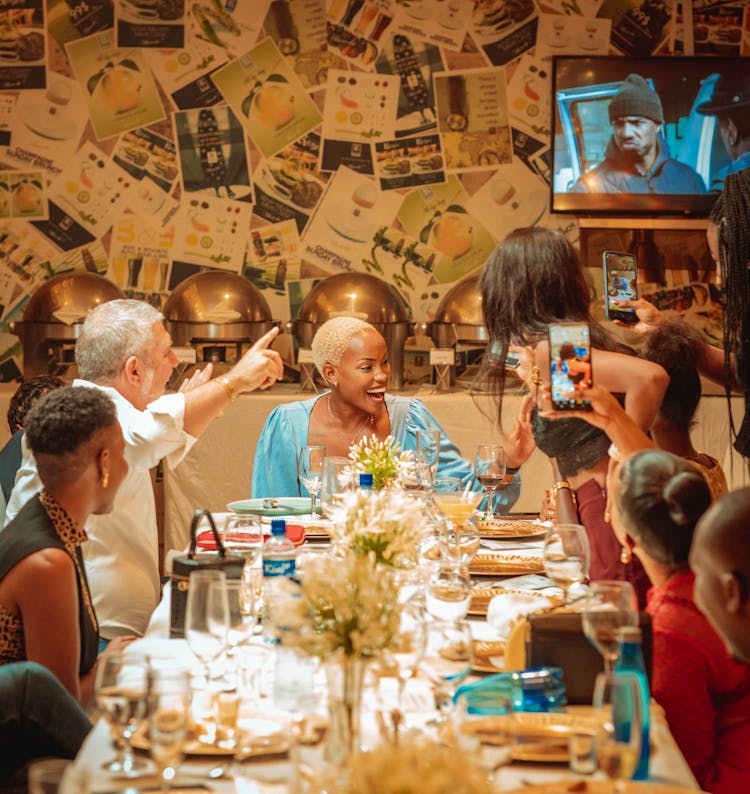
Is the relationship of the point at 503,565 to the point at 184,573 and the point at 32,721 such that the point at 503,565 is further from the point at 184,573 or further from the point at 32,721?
the point at 32,721

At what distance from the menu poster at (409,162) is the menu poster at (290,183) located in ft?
1.13

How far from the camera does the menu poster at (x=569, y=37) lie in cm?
584

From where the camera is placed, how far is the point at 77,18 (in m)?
5.78

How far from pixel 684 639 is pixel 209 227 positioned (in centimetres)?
452

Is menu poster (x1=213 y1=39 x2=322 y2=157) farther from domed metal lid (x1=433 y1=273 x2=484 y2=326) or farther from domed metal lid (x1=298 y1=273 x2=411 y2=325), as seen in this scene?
domed metal lid (x1=433 y1=273 x2=484 y2=326)

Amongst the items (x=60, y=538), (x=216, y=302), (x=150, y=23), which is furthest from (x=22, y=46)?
(x=60, y=538)

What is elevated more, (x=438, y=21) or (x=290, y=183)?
(x=438, y=21)

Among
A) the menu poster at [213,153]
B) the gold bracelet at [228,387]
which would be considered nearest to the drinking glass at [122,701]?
the gold bracelet at [228,387]

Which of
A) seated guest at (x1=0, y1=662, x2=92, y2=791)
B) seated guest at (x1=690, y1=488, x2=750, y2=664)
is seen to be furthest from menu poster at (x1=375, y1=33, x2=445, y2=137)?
seated guest at (x1=690, y1=488, x2=750, y2=664)

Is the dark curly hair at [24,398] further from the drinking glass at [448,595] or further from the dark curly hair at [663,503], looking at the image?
the dark curly hair at [663,503]

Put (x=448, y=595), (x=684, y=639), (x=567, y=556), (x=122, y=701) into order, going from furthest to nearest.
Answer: (x=567, y=556) < (x=448, y=595) < (x=684, y=639) < (x=122, y=701)

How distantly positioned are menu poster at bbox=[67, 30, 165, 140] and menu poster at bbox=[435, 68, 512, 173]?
151 cm

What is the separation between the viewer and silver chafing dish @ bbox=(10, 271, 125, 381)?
203 inches

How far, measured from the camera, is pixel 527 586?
240cm
